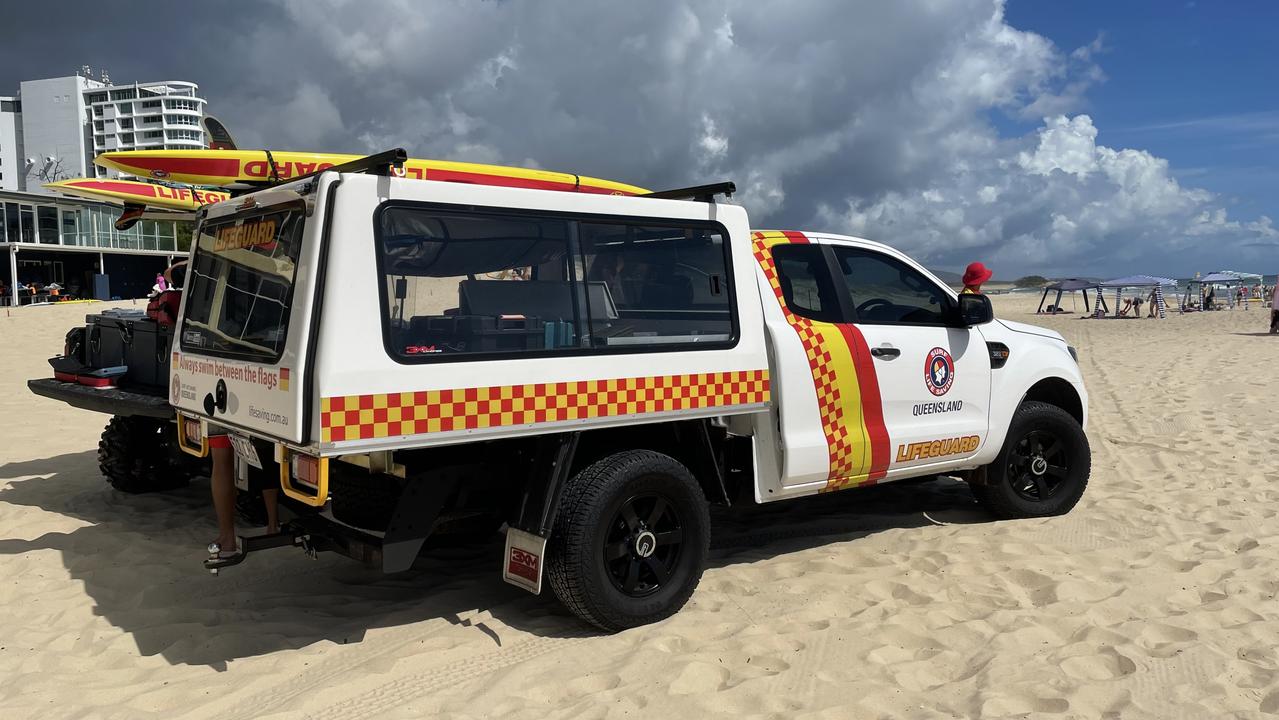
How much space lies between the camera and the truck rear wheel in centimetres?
391

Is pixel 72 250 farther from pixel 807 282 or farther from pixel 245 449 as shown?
pixel 807 282

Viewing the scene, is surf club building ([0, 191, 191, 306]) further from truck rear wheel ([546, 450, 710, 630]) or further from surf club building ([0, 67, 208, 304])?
truck rear wheel ([546, 450, 710, 630])

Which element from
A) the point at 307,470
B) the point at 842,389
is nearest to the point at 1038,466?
the point at 842,389

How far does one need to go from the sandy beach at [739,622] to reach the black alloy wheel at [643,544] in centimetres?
22

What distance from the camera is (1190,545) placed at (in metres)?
5.16

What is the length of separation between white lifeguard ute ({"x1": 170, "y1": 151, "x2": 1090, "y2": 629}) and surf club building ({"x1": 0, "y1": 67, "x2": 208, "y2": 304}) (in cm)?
386

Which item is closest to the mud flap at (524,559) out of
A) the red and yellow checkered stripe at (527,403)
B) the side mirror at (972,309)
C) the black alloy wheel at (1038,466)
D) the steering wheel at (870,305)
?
the red and yellow checkered stripe at (527,403)

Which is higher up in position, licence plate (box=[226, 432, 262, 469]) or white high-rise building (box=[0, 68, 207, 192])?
white high-rise building (box=[0, 68, 207, 192])

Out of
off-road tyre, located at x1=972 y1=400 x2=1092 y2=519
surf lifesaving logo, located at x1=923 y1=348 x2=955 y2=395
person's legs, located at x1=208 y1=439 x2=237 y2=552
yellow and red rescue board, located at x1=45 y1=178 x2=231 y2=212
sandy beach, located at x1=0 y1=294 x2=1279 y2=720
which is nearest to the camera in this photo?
sandy beach, located at x1=0 y1=294 x2=1279 y2=720

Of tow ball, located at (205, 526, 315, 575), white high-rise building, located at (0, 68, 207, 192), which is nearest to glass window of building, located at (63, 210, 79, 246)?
tow ball, located at (205, 526, 315, 575)

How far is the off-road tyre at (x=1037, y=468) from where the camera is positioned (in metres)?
5.72

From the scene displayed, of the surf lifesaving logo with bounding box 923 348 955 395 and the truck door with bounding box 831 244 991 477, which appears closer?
the truck door with bounding box 831 244 991 477

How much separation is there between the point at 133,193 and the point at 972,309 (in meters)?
5.70

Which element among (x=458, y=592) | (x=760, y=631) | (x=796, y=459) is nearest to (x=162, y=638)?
(x=458, y=592)
